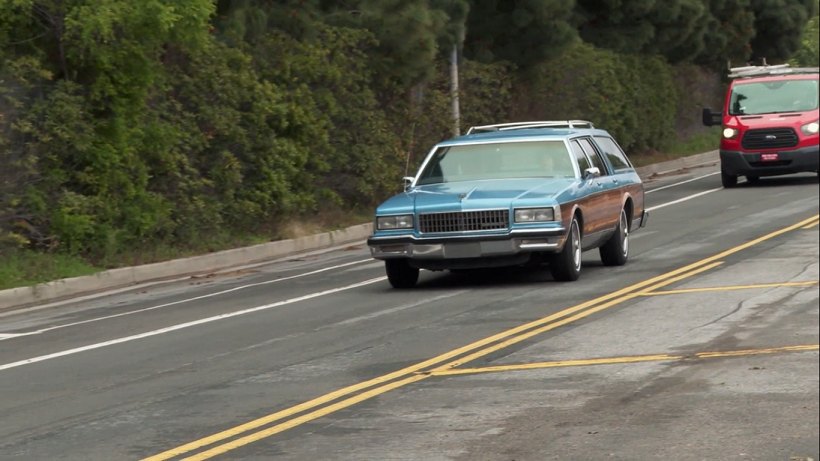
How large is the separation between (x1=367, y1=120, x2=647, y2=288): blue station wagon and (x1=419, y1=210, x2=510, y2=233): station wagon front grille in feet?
0.03

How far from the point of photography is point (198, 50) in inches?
869

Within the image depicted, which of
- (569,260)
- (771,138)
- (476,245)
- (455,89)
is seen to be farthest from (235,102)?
(771,138)

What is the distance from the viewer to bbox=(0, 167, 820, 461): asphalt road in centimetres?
828

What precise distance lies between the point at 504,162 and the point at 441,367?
6.27 metres

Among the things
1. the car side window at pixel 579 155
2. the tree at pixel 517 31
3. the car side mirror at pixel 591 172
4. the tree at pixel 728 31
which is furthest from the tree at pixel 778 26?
the car side mirror at pixel 591 172

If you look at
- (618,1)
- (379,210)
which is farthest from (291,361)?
(618,1)

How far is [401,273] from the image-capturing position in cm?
1636

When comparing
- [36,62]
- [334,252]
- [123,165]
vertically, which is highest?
[36,62]

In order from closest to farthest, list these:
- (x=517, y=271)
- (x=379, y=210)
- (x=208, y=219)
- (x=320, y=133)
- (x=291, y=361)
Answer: (x=291, y=361) < (x=379, y=210) < (x=517, y=271) < (x=208, y=219) < (x=320, y=133)

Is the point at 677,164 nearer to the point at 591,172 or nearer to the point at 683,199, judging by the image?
the point at 683,199

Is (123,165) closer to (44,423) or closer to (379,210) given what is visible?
(379,210)

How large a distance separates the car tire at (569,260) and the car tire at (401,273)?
5.06ft

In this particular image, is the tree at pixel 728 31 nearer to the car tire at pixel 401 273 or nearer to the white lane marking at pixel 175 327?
the white lane marking at pixel 175 327

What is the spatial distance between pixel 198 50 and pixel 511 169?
23.1 feet
